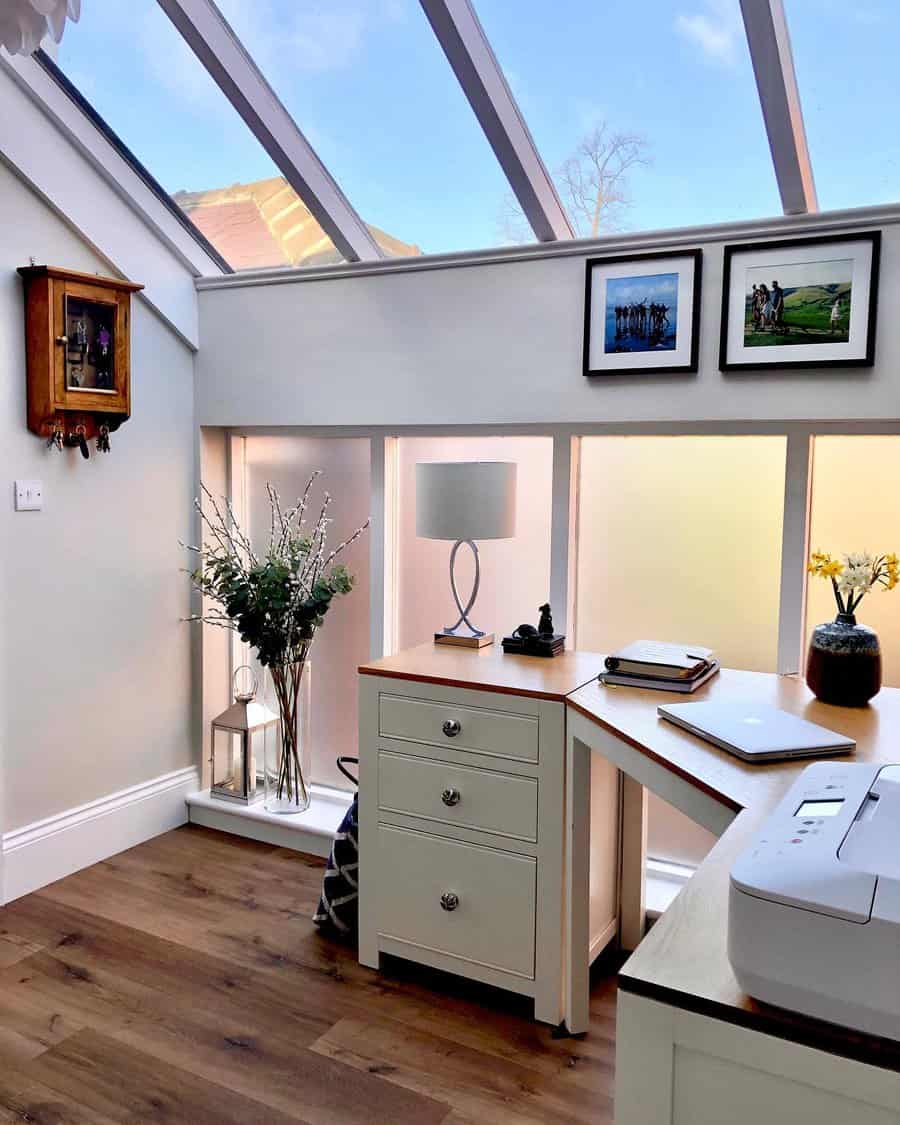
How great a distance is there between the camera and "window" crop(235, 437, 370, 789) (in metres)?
3.46

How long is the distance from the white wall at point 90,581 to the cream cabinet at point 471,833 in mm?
1167

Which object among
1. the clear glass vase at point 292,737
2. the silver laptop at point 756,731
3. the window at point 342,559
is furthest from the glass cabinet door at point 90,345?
the silver laptop at point 756,731

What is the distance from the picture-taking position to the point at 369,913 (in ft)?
8.61

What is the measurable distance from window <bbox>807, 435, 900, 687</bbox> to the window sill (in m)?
1.74

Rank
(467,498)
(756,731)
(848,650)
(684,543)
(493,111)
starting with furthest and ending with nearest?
(684,543) → (467,498) → (493,111) → (848,650) → (756,731)

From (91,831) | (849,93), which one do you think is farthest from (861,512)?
(91,831)

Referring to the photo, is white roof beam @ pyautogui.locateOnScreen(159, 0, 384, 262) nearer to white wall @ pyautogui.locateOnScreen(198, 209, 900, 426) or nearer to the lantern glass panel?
white wall @ pyautogui.locateOnScreen(198, 209, 900, 426)

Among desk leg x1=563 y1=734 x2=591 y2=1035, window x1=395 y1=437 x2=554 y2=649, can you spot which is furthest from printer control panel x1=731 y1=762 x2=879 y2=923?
window x1=395 y1=437 x2=554 y2=649

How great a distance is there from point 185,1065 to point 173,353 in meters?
2.32

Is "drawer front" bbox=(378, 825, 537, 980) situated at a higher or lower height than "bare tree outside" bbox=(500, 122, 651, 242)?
lower

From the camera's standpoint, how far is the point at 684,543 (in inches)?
111

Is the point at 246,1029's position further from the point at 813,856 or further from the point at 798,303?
the point at 798,303

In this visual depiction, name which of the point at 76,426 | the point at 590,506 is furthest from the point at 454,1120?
the point at 76,426

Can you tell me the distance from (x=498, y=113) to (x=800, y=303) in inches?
36.2
